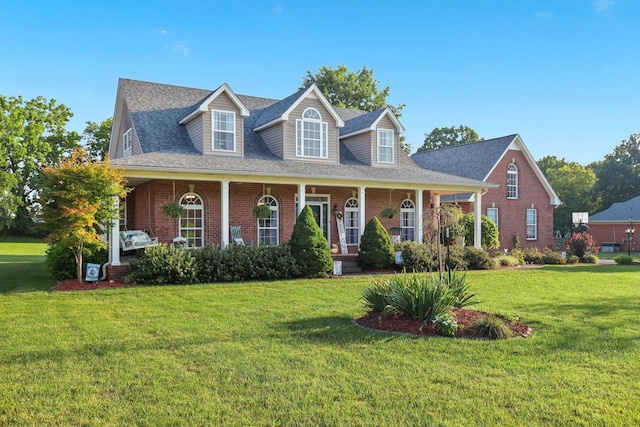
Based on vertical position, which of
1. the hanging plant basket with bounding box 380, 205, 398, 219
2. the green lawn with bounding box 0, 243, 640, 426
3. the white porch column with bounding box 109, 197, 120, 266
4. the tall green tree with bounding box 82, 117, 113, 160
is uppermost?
the tall green tree with bounding box 82, 117, 113, 160

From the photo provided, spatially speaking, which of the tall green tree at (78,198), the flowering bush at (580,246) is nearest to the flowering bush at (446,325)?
the tall green tree at (78,198)

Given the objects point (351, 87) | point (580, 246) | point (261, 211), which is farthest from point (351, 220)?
point (351, 87)

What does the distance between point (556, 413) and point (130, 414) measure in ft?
12.6

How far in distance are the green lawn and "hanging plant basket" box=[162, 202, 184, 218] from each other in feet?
20.3

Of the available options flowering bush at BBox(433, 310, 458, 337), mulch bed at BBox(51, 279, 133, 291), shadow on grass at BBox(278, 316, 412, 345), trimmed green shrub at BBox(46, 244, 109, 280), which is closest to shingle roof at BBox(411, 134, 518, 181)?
mulch bed at BBox(51, 279, 133, 291)

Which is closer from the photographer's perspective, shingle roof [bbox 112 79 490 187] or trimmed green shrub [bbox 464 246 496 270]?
shingle roof [bbox 112 79 490 187]

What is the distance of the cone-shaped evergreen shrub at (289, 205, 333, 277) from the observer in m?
15.9

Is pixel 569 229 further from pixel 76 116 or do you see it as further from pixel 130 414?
pixel 130 414

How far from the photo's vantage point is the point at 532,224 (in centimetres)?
2909

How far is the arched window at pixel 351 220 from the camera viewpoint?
21.4 m

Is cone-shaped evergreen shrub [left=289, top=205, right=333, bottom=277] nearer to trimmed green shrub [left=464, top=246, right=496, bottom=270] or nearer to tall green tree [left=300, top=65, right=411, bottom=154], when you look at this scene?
trimmed green shrub [left=464, top=246, right=496, bottom=270]

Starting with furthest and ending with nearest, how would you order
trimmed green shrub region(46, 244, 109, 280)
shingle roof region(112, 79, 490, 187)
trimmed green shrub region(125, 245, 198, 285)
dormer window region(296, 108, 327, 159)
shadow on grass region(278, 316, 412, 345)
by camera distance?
dormer window region(296, 108, 327, 159) → shingle roof region(112, 79, 490, 187) → trimmed green shrub region(46, 244, 109, 280) → trimmed green shrub region(125, 245, 198, 285) → shadow on grass region(278, 316, 412, 345)

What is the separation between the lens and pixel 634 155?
56.4 m

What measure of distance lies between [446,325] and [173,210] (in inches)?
445
